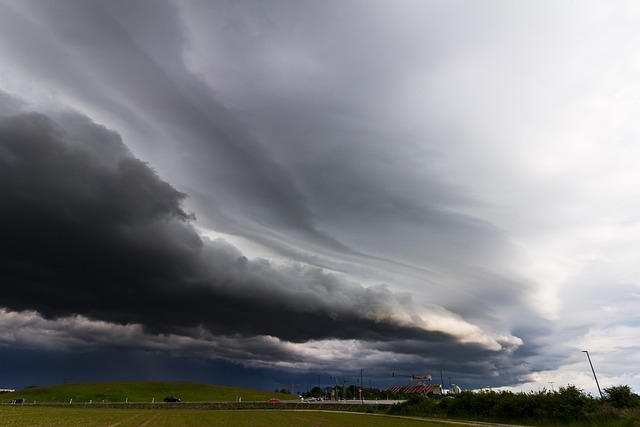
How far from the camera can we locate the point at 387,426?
6234 centimetres

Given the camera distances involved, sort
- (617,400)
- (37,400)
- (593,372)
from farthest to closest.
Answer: (37,400) → (593,372) → (617,400)

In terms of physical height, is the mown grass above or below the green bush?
below

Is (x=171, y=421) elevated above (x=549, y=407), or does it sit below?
below

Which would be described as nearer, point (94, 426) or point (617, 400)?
point (94, 426)

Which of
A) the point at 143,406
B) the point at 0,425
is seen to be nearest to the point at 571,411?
the point at 0,425

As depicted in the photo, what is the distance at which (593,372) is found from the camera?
107 meters

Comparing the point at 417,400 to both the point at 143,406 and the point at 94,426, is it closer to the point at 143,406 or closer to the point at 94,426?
the point at 94,426

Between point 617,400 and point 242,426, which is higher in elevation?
point 617,400

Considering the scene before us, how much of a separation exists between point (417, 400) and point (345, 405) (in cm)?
4774

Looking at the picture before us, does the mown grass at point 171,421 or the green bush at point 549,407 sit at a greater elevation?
the green bush at point 549,407

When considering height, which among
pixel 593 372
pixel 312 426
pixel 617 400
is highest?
pixel 593 372

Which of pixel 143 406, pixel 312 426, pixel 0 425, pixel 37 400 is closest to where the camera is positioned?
pixel 0 425

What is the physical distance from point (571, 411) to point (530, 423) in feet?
22.3

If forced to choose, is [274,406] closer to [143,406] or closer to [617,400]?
[143,406]
